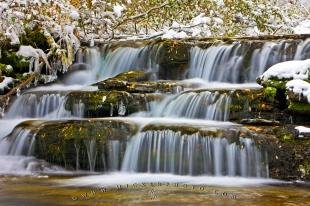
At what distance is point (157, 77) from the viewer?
13.9m

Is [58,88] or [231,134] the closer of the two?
[231,134]

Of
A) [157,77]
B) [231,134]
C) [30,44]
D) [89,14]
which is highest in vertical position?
[89,14]

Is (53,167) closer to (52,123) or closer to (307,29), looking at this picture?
(52,123)

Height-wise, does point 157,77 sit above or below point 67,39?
below

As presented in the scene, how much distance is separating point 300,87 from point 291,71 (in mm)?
719

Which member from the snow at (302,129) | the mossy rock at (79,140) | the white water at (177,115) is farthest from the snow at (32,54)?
the snow at (302,129)

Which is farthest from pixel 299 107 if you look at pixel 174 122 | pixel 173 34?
pixel 173 34

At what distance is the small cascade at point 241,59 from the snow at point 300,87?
9.21 feet

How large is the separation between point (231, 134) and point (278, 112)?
4.87 feet

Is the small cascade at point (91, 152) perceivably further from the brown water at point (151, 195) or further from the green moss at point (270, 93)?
the green moss at point (270, 93)

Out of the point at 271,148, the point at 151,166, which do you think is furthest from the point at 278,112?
the point at 151,166

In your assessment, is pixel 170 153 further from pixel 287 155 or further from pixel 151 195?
pixel 151 195

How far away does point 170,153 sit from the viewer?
9172 millimetres

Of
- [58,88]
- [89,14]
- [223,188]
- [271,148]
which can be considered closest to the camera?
[223,188]
